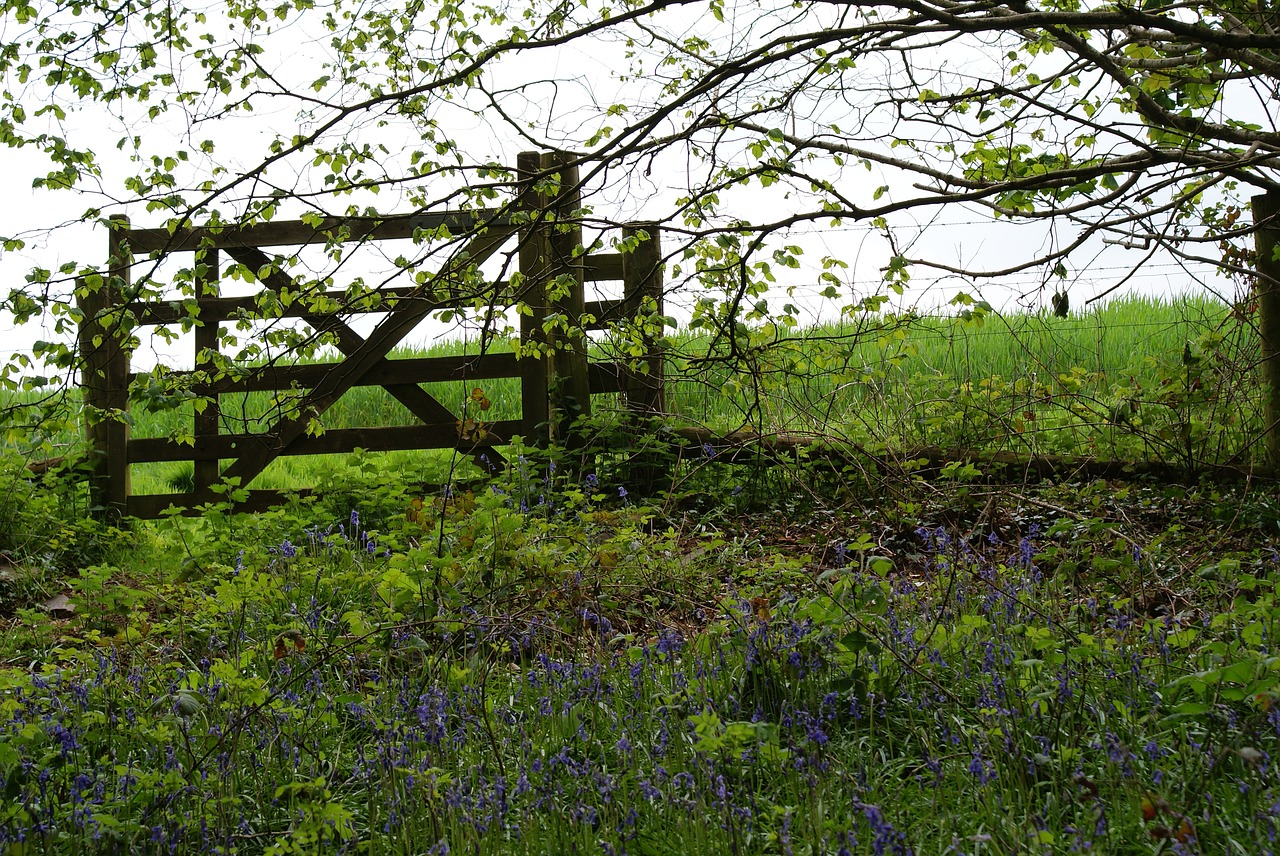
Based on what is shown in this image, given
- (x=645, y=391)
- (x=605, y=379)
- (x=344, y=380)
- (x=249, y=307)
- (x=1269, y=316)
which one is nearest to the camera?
(x=1269, y=316)

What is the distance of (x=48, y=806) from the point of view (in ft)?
8.96

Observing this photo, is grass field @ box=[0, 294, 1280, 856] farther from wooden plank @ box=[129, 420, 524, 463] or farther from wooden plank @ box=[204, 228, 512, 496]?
wooden plank @ box=[129, 420, 524, 463]

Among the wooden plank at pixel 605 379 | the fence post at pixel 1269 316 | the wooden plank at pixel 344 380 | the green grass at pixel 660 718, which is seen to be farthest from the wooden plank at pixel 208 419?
the fence post at pixel 1269 316

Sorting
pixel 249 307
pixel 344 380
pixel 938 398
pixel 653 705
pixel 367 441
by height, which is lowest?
pixel 653 705

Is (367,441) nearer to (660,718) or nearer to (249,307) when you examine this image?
(249,307)

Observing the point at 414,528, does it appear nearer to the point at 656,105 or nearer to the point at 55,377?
the point at 55,377

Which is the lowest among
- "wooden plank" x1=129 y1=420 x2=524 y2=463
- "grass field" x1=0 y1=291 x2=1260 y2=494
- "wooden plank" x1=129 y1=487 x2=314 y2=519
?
"wooden plank" x1=129 y1=487 x2=314 y2=519

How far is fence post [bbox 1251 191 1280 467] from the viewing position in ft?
20.2

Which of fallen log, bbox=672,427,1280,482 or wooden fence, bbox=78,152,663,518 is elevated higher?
wooden fence, bbox=78,152,663,518

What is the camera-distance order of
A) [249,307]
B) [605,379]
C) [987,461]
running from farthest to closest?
[605,379] < [249,307] < [987,461]

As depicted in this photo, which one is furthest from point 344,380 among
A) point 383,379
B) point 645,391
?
point 645,391

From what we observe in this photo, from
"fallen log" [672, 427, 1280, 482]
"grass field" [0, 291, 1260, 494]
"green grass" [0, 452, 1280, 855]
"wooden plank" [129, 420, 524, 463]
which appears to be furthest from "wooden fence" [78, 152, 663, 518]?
"green grass" [0, 452, 1280, 855]

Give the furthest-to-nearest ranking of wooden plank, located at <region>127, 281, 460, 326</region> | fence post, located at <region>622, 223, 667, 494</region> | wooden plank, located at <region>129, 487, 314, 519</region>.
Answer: wooden plank, located at <region>129, 487, 314, 519</region>, fence post, located at <region>622, 223, 667, 494</region>, wooden plank, located at <region>127, 281, 460, 326</region>

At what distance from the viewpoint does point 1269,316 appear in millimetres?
6195
